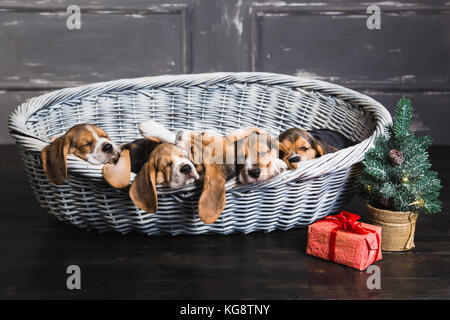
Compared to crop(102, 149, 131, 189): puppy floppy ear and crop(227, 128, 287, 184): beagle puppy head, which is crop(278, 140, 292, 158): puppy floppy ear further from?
crop(102, 149, 131, 189): puppy floppy ear

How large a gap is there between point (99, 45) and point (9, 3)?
54 centimetres

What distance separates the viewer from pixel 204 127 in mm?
1940

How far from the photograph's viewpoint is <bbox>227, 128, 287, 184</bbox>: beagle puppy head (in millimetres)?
1068

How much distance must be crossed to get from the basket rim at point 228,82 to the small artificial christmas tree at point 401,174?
0.05m

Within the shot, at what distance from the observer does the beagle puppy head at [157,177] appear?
105 centimetres

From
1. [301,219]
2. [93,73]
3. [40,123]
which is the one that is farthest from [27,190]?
[93,73]

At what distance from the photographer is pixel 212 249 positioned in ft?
3.84

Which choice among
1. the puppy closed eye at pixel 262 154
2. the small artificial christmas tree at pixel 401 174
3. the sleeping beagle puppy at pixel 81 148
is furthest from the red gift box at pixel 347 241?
the sleeping beagle puppy at pixel 81 148

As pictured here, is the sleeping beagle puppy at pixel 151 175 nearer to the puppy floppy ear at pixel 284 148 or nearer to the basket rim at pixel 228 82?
the basket rim at pixel 228 82

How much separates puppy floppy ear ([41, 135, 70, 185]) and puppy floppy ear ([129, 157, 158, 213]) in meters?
0.17
